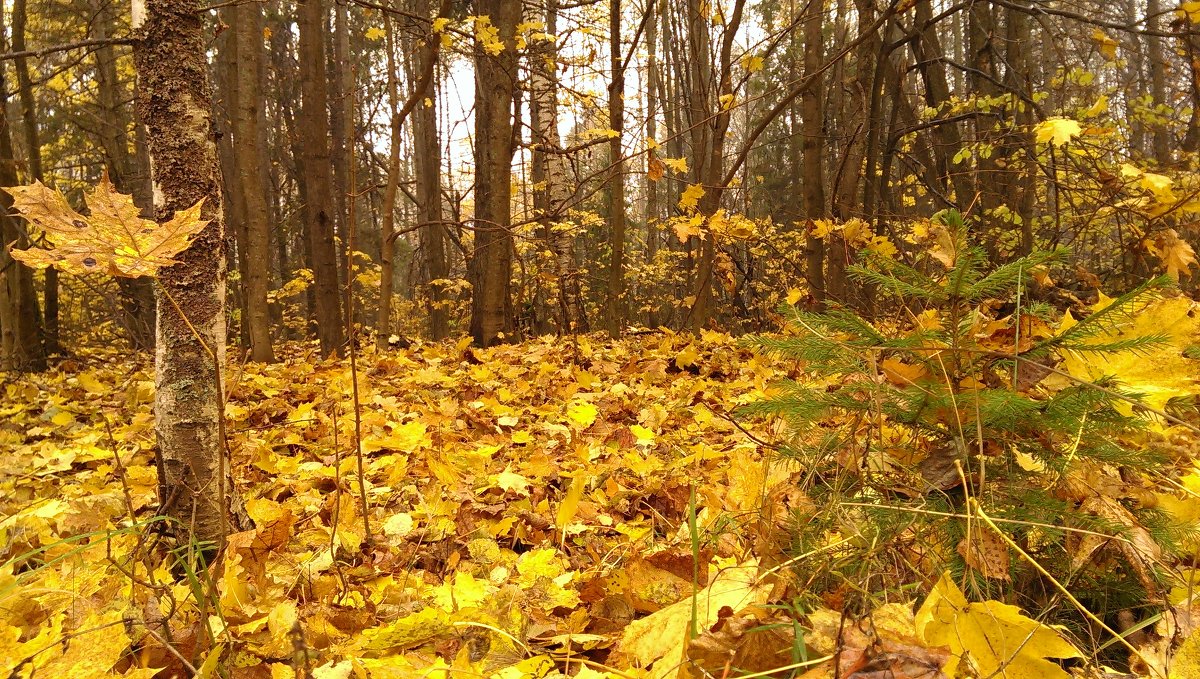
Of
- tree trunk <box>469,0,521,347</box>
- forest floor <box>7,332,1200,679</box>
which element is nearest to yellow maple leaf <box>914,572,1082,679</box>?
forest floor <box>7,332,1200,679</box>

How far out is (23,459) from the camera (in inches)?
120

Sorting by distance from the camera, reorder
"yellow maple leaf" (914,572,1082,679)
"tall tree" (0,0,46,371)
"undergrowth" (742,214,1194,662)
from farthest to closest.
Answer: "tall tree" (0,0,46,371) < "undergrowth" (742,214,1194,662) < "yellow maple leaf" (914,572,1082,679)

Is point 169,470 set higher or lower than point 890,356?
lower

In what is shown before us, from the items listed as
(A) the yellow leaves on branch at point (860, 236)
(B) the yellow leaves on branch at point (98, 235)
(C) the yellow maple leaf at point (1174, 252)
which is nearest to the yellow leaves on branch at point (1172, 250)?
(C) the yellow maple leaf at point (1174, 252)

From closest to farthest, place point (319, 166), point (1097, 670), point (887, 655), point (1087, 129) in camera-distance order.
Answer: point (887, 655) < point (1097, 670) < point (1087, 129) < point (319, 166)

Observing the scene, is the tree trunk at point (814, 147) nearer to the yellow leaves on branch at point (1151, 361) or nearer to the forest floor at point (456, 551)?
the forest floor at point (456, 551)

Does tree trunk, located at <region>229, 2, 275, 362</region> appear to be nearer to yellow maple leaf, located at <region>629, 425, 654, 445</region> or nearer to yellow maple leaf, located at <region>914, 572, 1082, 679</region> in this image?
yellow maple leaf, located at <region>629, 425, 654, 445</region>

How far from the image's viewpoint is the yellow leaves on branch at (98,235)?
0.91 m

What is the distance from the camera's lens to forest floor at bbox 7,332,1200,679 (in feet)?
3.17

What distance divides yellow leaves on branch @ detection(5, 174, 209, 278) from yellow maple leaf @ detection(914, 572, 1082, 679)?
1168 millimetres

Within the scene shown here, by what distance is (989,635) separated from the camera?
2.67ft

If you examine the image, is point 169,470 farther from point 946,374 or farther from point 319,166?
point 319,166

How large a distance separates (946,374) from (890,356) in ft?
0.80

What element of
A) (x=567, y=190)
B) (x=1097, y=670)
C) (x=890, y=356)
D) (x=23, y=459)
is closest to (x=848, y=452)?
(x=890, y=356)
